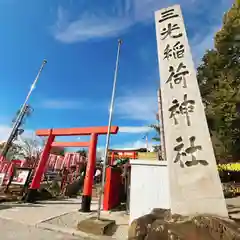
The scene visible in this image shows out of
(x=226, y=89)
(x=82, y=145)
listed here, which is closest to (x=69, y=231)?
(x=82, y=145)

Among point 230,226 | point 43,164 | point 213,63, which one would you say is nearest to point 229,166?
point 213,63

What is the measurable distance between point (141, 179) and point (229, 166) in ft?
39.8

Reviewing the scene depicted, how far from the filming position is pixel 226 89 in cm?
1659

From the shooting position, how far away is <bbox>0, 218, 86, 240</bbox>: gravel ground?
5188 mm

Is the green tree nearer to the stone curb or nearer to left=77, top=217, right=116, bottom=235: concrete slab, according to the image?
left=77, top=217, right=116, bottom=235: concrete slab

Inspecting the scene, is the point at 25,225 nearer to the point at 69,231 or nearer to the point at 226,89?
the point at 69,231

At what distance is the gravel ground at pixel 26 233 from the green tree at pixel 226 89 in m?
14.3

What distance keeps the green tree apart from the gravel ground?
14.3m

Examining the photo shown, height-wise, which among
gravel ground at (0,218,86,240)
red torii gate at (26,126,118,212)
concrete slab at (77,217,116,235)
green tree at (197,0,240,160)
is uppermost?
green tree at (197,0,240,160)

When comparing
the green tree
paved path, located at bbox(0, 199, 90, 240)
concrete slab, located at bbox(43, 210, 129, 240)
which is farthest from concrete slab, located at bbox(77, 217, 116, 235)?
the green tree

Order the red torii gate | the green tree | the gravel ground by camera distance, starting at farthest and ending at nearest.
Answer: the green tree < the red torii gate < the gravel ground

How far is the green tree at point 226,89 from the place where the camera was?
1598cm

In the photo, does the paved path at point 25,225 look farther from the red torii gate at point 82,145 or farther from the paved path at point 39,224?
the red torii gate at point 82,145

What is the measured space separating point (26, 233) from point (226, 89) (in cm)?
1632
